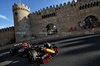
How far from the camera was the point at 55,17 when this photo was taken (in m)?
12.5

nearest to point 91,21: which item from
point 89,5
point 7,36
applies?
point 89,5

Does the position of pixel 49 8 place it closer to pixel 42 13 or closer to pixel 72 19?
pixel 42 13

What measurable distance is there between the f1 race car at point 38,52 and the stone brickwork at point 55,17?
10715 millimetres

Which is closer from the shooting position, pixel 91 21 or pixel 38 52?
pixel 38 52

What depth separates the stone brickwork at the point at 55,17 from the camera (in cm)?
1006

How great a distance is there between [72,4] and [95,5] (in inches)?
192

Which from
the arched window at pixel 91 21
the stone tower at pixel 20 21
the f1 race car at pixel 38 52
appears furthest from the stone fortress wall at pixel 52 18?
the f1 race car at pixel 38 52

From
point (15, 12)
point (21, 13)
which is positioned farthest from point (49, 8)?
point (15, 12)

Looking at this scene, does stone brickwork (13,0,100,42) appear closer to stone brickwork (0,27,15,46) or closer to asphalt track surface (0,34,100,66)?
stone brickwork (0,27,15,46)

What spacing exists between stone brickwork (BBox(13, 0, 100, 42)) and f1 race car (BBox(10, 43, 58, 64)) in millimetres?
10715

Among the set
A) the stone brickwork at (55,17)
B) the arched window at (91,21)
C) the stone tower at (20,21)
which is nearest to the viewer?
the stone brickwork at (55,17)

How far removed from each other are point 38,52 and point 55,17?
12.0 meters

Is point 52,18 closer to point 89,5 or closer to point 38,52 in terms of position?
point 89,5

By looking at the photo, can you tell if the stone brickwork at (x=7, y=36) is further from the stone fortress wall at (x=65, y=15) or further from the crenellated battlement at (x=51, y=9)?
the crenellated battlement at (x=51, y=9)
